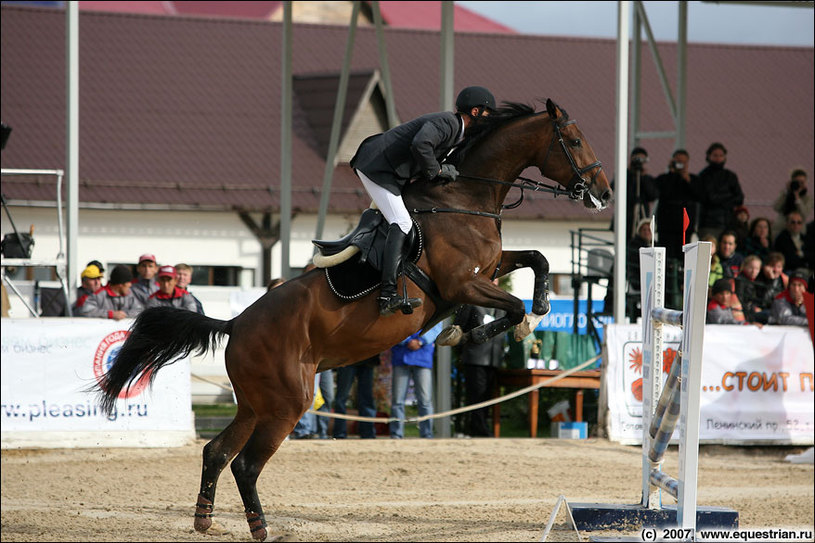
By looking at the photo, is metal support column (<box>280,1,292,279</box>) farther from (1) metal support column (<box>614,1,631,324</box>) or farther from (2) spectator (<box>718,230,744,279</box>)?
(2) spectator (<box>718,230,744,279</box>)

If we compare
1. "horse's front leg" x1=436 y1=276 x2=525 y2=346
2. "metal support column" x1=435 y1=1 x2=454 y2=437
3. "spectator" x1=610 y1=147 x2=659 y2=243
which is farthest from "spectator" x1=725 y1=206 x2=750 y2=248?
"horse's front leg" x1=436 y1=276 x2=525 y2=346

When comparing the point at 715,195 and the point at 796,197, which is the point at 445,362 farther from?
the point at 796,197

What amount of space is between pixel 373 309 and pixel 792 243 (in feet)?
31.7

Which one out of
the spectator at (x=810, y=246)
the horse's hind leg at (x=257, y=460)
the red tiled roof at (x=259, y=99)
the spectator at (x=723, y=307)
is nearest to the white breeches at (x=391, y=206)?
the horse's hind leg at (x=257, y=460)

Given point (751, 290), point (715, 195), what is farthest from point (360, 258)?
point (715, 195)

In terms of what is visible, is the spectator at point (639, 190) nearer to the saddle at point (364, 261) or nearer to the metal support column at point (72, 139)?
the metal support column at point (72, 139)

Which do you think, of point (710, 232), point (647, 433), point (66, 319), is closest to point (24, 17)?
point (66, 319)

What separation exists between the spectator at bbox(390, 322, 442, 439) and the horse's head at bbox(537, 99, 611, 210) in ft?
15.8

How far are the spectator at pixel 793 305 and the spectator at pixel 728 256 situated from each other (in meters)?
0.66

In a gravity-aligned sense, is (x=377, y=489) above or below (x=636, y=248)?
below

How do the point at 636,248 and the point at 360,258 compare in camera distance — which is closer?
the point at 360,258

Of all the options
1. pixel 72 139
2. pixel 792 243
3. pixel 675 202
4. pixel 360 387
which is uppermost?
pixel 72 139

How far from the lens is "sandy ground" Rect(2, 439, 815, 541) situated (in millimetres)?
7336

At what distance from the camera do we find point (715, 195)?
14.0 m
